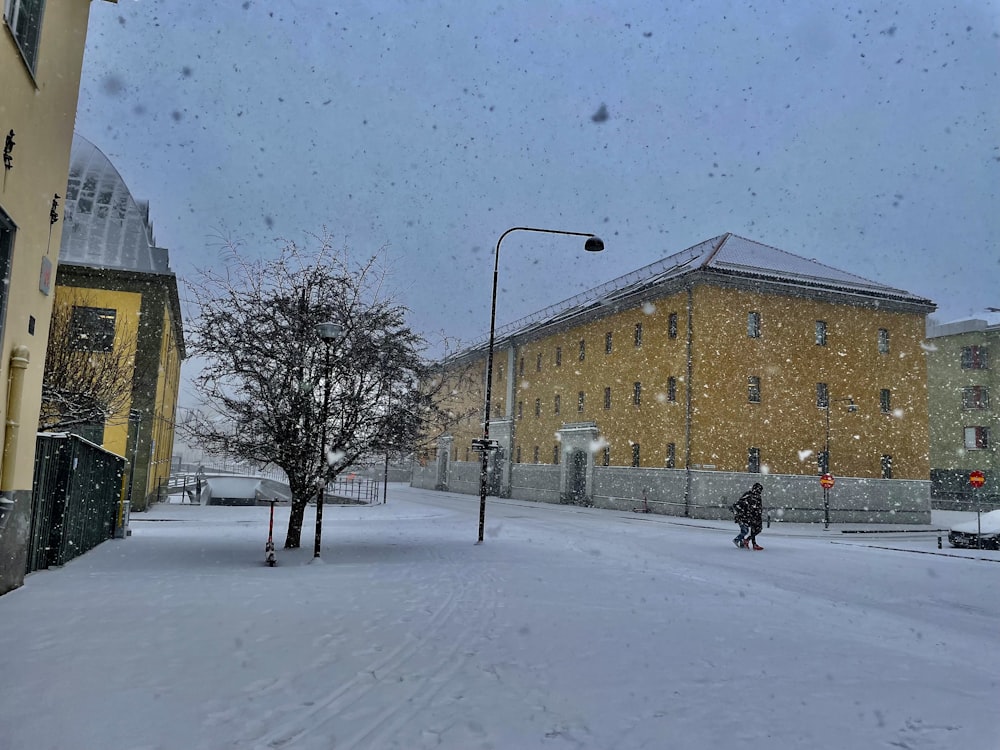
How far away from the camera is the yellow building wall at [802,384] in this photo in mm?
32531

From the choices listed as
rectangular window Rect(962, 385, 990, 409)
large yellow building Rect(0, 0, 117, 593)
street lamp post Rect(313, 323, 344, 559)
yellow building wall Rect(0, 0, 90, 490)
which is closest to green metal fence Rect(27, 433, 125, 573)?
large yellow building Rect(0, 0, 117, 593)

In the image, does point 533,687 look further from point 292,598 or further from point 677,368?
point 677,368

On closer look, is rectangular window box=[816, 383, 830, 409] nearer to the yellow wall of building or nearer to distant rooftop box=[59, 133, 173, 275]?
the yellow wall of building

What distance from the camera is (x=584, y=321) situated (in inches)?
1699


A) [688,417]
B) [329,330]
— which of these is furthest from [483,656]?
[688,417]

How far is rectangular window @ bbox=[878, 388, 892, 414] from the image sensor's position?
35438 mm

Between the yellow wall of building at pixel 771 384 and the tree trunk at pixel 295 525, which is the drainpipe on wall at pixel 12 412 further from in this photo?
the yellow wall of building at pixel 771 384

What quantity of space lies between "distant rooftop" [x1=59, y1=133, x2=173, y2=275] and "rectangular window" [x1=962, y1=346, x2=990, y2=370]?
5074 cm

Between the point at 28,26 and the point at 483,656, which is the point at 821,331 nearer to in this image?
the point at 483,656

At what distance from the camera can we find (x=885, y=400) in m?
35.6

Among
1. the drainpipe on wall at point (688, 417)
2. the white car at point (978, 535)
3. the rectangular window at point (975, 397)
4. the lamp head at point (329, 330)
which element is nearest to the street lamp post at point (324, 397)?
the lamp head at point (329, 330)

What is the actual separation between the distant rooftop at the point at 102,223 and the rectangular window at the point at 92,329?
1643mm

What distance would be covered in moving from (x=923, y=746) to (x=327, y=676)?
416 cm

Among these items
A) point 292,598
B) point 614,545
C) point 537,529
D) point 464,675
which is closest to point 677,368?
point 537,529
